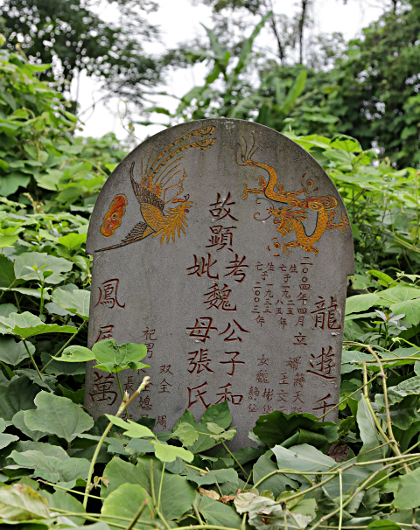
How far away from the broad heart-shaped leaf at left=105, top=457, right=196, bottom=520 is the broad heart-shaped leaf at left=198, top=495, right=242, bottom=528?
4 cm

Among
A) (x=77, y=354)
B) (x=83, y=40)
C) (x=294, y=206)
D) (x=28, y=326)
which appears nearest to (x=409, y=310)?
(x=294, y=206)

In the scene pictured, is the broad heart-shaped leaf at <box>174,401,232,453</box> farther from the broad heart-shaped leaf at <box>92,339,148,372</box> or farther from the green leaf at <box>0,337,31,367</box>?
the green leaf at <box>0,337,31,367</box>

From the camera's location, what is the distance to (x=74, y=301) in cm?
132

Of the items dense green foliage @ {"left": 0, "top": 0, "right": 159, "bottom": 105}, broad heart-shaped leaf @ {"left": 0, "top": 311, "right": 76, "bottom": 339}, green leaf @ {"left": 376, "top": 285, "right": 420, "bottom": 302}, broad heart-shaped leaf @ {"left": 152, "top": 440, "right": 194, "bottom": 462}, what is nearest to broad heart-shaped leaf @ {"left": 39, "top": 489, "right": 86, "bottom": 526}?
broad heart-shaped leaf @ {"left": 152, "top": 440, "right": 194, "bottom": 462}

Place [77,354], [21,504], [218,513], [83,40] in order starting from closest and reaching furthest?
1. [21,504]
2. [218,513]
3. [77,354]
4. [83,40]

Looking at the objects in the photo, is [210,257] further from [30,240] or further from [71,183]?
[71,183]

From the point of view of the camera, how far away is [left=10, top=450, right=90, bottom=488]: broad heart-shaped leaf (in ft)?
2.71

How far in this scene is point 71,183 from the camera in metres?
2.28

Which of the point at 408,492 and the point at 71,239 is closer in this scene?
the point at 408,492

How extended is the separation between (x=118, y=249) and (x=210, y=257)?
10.3 inches

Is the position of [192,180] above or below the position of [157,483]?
above

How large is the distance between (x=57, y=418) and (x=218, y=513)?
16.7 inches

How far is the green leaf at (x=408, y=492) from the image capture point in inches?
28.1

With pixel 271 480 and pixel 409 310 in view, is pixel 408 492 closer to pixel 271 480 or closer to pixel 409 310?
pixel 271 480
